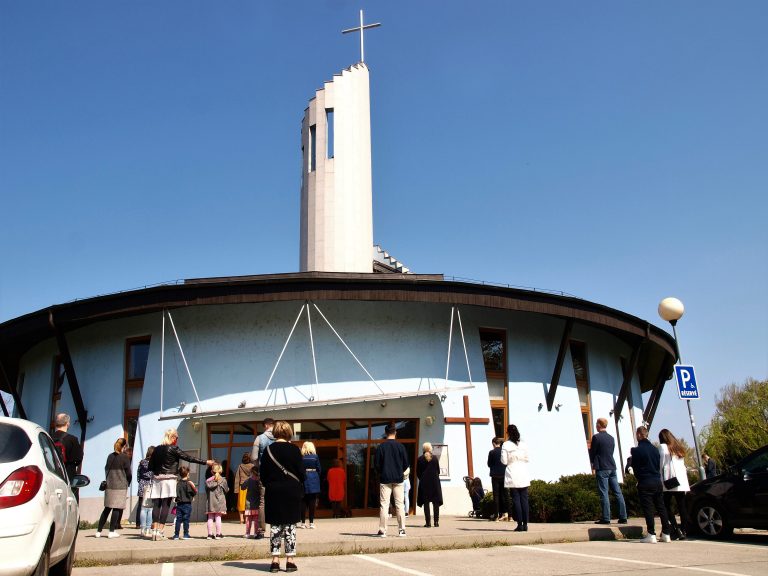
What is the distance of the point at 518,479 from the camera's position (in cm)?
1248

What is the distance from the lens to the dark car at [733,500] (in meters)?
11.6

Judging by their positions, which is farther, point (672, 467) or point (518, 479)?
point (518, 479)

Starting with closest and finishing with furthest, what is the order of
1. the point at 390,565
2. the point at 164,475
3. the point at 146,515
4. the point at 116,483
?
the point at 390,565, the point at 164,475, the point at 146,515, the point at 116,483

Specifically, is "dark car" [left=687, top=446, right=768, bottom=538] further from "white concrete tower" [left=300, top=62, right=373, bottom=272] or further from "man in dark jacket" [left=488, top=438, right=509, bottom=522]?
"white concrete tower" [left=300, top=62, right=373, bottom=272]

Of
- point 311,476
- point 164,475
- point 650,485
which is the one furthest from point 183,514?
point 650,485

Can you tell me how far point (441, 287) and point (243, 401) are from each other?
570cm

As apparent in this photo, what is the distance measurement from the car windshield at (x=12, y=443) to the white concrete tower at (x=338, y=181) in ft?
58.6

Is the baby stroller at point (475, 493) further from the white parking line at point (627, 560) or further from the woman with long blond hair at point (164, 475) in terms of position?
the woman with long blond hair at point (164, 475)

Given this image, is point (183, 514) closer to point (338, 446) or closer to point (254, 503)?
point (254, 503)

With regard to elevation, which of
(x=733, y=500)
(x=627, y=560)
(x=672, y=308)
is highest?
(x=672, y=308)

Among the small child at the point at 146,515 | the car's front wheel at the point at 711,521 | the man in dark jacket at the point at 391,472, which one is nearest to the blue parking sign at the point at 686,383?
the car's front wheel at the point at 711,521

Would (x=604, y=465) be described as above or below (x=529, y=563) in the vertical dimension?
above

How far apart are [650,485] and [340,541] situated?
185 inches

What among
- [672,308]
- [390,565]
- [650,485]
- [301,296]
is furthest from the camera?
[301,296]
